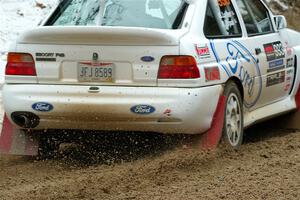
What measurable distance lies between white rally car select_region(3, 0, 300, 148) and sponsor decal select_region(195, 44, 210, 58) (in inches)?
0.5

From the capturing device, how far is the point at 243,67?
7102mm

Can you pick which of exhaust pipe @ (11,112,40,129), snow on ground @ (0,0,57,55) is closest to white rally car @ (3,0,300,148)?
exhaust pipe @ (11,112,40,129)

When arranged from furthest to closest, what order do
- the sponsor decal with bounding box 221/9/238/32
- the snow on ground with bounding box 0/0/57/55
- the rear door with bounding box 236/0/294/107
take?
the snow on ground with bounding box 0/0/57/55 → the rear door with bounding box 236/0/294/107 → the sponsor decal with bounding box 221/9/238/32

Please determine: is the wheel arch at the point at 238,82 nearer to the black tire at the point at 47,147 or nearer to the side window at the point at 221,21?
the side window at the point at 221,21

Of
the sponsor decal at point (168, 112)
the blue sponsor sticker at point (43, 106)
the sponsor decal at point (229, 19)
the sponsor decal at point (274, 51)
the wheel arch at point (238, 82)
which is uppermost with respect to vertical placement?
the sponsor decal at point (229, 19)

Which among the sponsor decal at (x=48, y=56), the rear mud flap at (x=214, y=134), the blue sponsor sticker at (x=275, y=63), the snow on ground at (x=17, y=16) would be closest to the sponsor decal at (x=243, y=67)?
the blue sponsor sticker at (x=275, y=63)

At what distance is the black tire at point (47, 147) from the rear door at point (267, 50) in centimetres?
207

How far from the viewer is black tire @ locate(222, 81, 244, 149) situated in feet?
21.9

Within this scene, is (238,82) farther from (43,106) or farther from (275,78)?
(43,106)

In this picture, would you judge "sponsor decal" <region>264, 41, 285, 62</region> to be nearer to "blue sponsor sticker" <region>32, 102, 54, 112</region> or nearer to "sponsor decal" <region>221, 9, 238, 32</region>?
"sponsor decal" <region>221, 9, 238, 32</region>

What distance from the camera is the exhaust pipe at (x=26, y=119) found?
647cm

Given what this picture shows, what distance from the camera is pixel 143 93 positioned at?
616 centimetres

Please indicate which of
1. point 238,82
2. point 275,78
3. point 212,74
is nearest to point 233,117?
point 238,82

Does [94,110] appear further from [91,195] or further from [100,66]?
[91,195]
